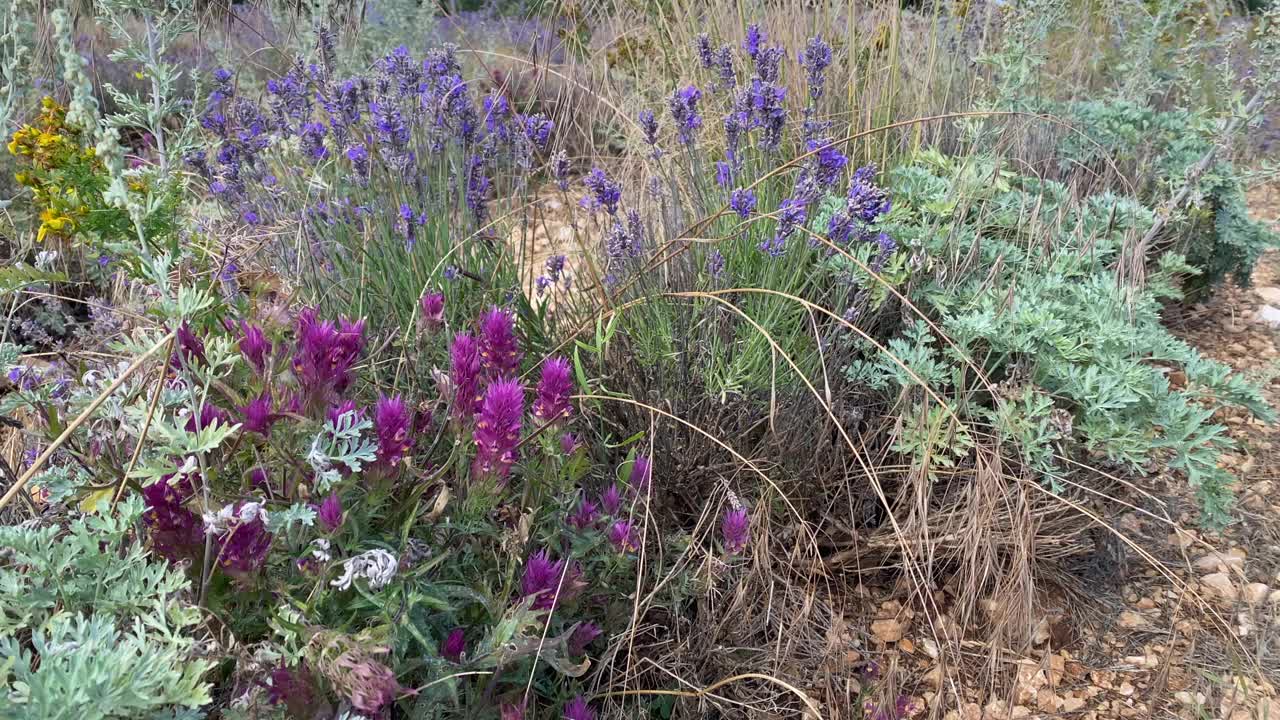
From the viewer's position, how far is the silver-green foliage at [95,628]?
91 cm

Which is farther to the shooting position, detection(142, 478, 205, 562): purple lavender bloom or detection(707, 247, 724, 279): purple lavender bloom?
detection(707, 247, 724, 279): purple lavender bloom

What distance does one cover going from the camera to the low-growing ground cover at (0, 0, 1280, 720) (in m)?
1.19

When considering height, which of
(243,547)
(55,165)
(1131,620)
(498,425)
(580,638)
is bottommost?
(1131,620)

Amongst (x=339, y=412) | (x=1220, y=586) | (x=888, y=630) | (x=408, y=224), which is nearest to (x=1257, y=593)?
(x=1220, y=586)

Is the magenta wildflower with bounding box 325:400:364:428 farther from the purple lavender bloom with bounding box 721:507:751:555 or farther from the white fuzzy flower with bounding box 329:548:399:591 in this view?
the purple lavender bloom with bounding box 721:507:751:555

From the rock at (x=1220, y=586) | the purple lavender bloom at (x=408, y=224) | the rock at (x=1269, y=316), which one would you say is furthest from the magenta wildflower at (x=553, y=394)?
the rock at (x=1269, y=316)

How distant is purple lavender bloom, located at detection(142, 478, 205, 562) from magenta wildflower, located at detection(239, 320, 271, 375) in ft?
0.72

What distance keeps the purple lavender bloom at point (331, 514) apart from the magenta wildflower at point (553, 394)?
334mm

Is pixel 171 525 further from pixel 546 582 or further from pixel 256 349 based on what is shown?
pixel 546 582

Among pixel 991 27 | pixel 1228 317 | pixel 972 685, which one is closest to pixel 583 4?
pixel 991 27

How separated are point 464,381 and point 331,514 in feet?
0.89

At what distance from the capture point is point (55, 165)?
1.30 meters

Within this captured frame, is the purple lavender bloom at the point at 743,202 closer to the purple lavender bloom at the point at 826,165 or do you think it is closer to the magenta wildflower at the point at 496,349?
the purple lavender bloom at the point at 826,165

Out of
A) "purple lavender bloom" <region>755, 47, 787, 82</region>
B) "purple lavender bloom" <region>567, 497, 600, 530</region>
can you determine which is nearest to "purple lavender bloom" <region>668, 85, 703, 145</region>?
"purple lavender bloom" <region>755, 47, 787, 82</region>
